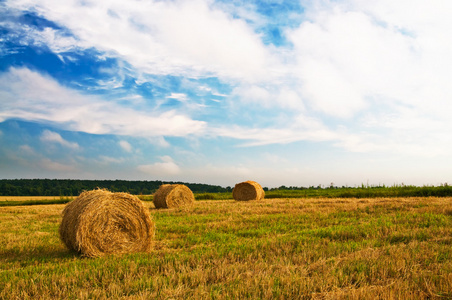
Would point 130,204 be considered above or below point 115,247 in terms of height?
above

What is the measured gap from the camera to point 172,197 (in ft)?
64.8

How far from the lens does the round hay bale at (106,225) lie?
307 inches

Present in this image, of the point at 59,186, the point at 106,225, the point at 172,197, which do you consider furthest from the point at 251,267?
the point at 59,186

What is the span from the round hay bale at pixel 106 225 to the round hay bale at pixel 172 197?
1064cm

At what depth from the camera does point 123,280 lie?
515cm

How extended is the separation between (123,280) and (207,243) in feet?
10.1

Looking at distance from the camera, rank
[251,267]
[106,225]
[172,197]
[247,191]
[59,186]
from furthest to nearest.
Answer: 1. [59,186]
2. [247,191]
3. [172,197]
4. [106,225]
5. [251,267]

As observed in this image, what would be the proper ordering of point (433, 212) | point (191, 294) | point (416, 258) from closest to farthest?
point (191, 294) < point (416, 258) < point (433, 212)

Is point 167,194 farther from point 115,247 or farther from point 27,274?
point 27,274

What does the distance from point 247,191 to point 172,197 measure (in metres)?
6.95

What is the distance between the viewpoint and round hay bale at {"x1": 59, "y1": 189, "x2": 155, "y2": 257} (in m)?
7.81

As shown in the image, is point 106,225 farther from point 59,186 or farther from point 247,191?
point 59,186

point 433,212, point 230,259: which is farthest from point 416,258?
point 433,212

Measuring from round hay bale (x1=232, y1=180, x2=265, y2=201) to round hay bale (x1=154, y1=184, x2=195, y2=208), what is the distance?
214 inches
